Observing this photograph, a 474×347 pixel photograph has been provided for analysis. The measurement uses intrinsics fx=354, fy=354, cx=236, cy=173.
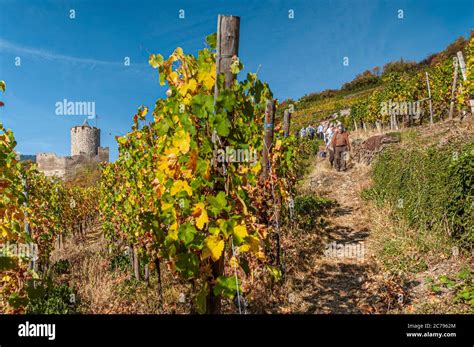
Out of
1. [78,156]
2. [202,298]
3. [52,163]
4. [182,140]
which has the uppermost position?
[78,156]

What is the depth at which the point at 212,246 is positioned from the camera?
2447 mm

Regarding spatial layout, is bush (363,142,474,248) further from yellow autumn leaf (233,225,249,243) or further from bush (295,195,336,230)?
yellow autumn leaf (233,225,249,243)

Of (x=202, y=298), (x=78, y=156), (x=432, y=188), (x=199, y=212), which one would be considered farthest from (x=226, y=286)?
(x=78, y=156)

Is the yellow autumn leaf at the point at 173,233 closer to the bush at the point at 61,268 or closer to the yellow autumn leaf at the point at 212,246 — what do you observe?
the yellow autumn leaf at the point at 212,246

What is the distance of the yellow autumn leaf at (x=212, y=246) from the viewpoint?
243 cm

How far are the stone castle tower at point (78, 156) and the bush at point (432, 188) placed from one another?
34.9 m

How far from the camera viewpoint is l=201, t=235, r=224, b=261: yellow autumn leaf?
243cm

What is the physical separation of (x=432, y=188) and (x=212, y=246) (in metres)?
4.93

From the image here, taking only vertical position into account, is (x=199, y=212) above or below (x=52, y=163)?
below

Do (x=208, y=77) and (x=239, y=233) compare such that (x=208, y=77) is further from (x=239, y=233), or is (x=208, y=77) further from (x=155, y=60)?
(x=239, y=233)

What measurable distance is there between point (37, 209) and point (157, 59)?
6.59m

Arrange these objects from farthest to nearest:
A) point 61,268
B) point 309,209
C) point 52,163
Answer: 1. point 52,163
2. point 309,209
3. point 61,268
